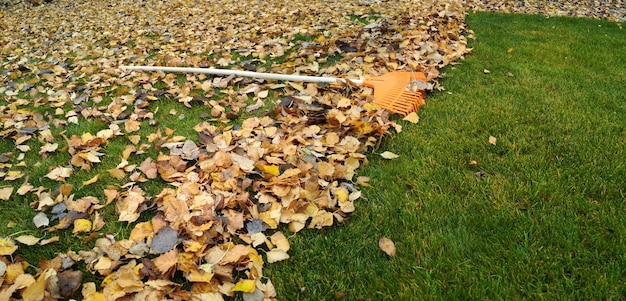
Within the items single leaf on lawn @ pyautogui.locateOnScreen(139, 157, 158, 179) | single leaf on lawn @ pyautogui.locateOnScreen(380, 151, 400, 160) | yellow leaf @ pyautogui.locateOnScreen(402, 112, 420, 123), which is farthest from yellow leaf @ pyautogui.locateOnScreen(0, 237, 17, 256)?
yellow leaf @ pyautogui.locateOnScreen(402, 112, 420, 123)

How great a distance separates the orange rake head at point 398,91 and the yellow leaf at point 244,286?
5.76ft

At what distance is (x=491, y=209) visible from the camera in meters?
2.01

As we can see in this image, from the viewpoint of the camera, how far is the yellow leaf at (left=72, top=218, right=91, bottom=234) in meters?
2.08

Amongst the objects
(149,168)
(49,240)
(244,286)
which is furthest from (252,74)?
(244,286)

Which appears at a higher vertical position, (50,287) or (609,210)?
(609,210)

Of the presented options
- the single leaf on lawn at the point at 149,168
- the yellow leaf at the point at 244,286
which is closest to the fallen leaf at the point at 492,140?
the yellow leaf at the point at 244,286

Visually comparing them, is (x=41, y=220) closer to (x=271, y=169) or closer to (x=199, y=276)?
(x=199, y=276)

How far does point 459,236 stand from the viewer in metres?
1.88

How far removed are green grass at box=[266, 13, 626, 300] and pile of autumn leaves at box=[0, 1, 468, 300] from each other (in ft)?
0.60

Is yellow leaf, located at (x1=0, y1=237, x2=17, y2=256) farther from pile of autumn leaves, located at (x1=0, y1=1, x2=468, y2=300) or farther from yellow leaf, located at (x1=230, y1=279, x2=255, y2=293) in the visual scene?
yellow leaf, located at (x1=230, y1=279, x2=255, y2=293)

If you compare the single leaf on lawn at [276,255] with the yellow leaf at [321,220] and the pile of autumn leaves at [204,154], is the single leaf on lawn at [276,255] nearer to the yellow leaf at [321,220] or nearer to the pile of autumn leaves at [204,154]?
the pile of autumn leaves at [204,154]

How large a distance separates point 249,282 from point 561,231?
4.54 ft

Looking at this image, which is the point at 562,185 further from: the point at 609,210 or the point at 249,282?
the point at 249,282

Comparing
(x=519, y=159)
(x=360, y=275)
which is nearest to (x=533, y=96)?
(x=519, y=159)
